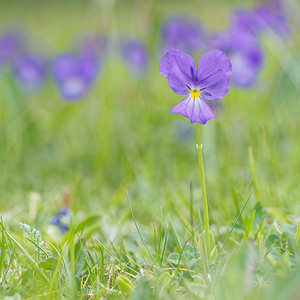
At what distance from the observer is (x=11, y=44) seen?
4.34 metres

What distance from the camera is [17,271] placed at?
985 millimetres

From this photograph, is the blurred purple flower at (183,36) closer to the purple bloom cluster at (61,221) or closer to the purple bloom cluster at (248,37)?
the purple bloom cluster at (248,37)

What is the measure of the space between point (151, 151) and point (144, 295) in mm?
1243

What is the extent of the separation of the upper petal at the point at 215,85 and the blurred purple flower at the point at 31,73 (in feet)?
8.25

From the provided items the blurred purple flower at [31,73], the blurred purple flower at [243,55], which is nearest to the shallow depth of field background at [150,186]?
the blurred purple flower at [243,55]

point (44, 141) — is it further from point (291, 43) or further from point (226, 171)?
point (291, 43)

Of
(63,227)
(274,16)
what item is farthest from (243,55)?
(63,227)

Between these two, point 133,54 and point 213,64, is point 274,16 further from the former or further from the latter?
point 213,64

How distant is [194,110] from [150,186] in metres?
0.78

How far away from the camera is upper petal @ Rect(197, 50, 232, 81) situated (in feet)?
3.03

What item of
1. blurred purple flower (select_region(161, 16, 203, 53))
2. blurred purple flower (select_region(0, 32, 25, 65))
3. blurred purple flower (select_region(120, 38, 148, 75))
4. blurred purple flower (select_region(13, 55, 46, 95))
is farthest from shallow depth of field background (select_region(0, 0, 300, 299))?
blurred purple flower (select_region(0, 32, 25, 65))

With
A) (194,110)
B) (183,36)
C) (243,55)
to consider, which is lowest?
(194,110)

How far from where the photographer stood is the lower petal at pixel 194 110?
0.93 meters

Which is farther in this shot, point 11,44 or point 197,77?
point 11,44
